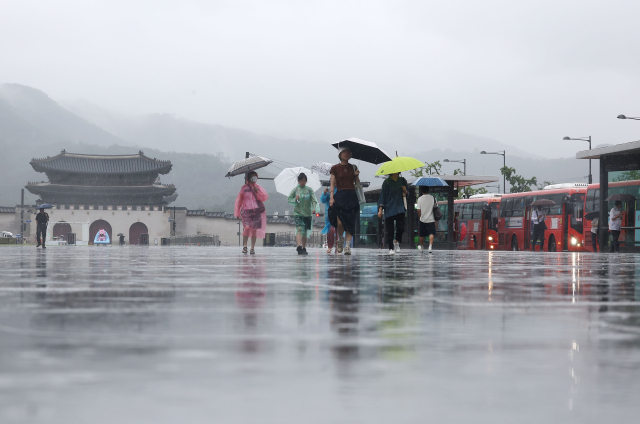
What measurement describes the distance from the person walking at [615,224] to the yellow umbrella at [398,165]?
6124 millimetres

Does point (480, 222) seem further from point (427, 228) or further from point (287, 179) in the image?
point (427, 228)

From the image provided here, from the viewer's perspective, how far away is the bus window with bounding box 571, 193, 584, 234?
25734mm

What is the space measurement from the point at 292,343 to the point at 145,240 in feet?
246

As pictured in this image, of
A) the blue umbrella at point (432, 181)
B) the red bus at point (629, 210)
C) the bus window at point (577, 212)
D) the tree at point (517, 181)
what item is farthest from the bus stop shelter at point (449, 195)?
the tree at point (517, 181)

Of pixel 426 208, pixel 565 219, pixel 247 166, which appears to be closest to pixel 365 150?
pixel 426 208

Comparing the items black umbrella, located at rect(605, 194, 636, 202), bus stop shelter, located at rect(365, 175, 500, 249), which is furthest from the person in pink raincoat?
bus stop shelter, located at rect(365, 175, 500, 249)

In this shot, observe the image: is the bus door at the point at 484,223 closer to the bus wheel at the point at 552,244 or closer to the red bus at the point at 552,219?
the red bus at the point at 552,219

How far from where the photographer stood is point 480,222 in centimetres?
3119

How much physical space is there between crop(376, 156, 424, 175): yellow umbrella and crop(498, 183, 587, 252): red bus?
14.0 meters

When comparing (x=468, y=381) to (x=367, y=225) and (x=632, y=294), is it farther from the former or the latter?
(x=367, y=225)

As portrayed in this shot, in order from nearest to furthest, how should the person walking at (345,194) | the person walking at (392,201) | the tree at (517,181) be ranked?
the person walking at (345,194), the person walking at (392,201), the tree at (517,181)

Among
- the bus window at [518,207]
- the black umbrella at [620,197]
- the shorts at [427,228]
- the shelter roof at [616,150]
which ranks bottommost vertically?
the shorts at [427,228]

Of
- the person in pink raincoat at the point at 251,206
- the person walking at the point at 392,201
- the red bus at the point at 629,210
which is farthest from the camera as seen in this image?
the red bus at the point at 629,210

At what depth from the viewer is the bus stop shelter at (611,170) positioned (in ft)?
54.8
